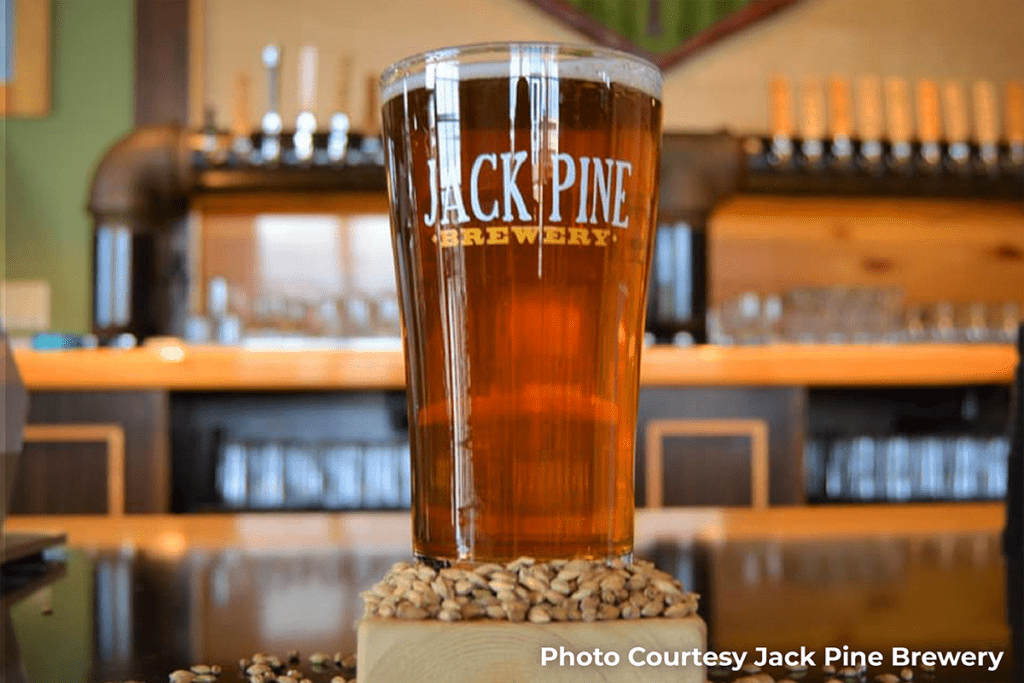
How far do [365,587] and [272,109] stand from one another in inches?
114

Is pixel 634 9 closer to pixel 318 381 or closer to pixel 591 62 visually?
pixel 318 381

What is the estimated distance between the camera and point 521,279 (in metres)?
0.37

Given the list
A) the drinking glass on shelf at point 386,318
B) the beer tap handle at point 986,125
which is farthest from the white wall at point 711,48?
the drinking glass on shelf at point 386,318

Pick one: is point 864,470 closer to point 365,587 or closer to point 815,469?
point 815,469

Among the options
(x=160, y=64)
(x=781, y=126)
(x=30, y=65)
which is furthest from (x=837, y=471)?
(x=30, y=65)

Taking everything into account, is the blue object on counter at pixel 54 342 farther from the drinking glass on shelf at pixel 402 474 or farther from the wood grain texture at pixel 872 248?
the wood grain texture at pixel 872 248

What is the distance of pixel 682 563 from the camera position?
0.61 meters

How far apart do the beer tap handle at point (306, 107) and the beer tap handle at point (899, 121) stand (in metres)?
1.68

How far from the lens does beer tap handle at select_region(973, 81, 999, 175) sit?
10.6 ft

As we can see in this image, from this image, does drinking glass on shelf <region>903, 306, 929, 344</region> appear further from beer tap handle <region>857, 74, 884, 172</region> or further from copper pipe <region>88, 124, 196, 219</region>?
copper pipe <region>88, 124, 196, 219</region>

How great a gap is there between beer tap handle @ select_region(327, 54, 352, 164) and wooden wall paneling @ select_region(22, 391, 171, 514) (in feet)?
2.82

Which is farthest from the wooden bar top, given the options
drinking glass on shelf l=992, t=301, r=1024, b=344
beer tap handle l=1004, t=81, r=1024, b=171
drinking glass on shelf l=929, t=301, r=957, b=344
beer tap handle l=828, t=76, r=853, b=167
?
beer tap handle l=1004, t=81, r=1024, b=171

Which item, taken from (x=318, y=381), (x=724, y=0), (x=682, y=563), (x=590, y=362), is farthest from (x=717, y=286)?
(x=590, y=362)

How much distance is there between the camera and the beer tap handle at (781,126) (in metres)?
3.09
